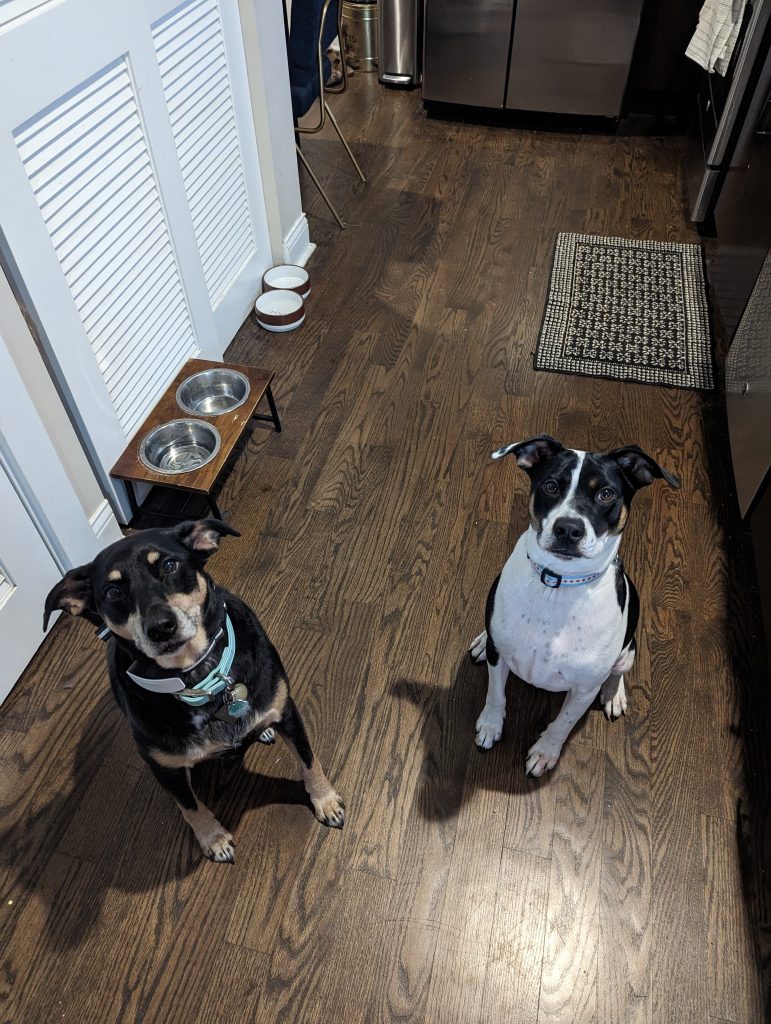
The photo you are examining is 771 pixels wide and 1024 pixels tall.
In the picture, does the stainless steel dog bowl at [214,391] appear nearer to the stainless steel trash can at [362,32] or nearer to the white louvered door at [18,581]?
the white louvered door at [18,581]

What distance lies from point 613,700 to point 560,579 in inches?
26.2

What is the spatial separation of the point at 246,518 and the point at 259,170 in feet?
5.22

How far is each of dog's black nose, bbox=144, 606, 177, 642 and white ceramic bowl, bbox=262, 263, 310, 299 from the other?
2297 mm

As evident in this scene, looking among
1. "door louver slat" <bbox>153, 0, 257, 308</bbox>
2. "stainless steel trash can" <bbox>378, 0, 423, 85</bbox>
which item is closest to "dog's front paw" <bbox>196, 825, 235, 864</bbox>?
"door louver slat" <bbox>153, 0, 257, 308</bbox>

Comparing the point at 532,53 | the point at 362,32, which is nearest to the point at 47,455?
the point at 532,53

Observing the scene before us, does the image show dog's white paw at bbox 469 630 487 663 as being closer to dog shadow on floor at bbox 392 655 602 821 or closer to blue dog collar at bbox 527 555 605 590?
dog shadow on floor at bbox 392 655 602 821

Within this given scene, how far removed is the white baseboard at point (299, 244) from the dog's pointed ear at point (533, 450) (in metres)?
2.28

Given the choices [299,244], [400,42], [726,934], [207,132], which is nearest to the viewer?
[726,934]

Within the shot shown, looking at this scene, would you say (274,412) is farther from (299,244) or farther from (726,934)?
(726,934)

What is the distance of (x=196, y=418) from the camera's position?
2.48 m

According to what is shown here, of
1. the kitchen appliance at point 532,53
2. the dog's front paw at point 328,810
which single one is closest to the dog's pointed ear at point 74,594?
the dog's front paw at point 328,810

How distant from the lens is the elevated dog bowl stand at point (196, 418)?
2266mm

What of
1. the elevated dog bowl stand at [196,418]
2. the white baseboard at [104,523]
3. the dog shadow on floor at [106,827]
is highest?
the elevated dog bowl stand at [196,418]

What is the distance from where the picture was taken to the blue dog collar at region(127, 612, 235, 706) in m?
1.38
